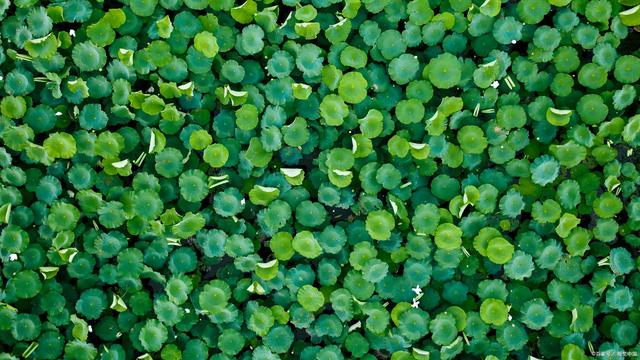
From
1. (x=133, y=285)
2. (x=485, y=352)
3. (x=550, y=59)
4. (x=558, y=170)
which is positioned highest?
(x=550, y=59)

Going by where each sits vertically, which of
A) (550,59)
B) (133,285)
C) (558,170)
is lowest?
(133,285)

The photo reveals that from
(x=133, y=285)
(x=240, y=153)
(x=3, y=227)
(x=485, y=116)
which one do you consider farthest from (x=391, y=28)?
(x=3, y=227)

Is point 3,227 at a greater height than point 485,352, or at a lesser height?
greater

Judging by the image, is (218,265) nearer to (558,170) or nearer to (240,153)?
(240,153)

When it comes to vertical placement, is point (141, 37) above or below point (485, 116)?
above

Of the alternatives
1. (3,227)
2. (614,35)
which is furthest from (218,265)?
(614,35)

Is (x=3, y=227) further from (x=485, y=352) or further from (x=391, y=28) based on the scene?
(x=485, y=352)
